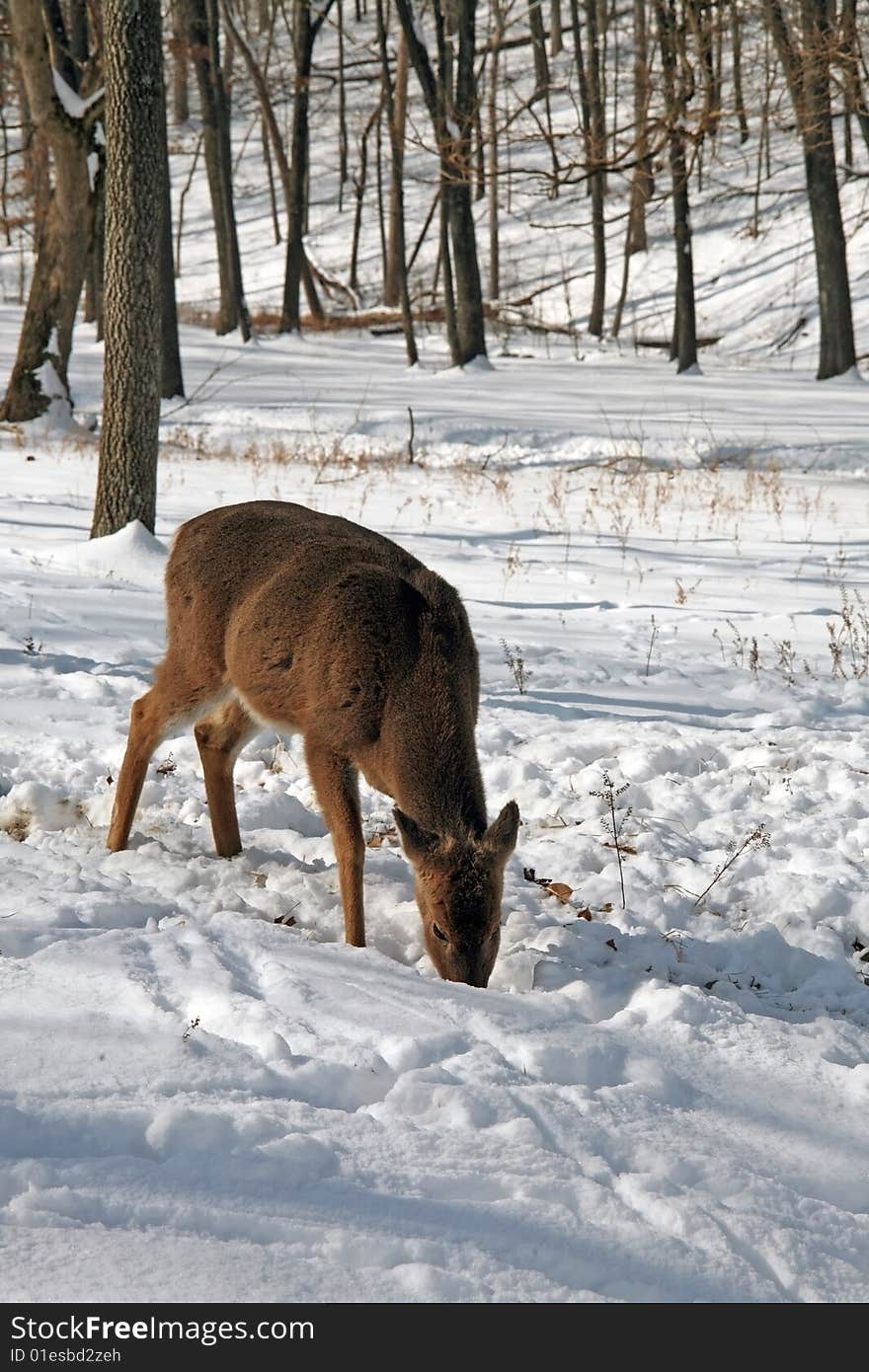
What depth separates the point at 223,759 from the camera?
5.73 metres

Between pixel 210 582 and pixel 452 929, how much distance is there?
76.8 inches

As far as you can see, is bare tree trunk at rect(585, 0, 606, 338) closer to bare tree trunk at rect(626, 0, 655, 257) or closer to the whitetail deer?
bare tree trunk at rect(626, 0, 655, 257)

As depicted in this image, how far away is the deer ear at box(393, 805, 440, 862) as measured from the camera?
4.38m

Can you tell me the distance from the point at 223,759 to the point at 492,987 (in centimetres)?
171

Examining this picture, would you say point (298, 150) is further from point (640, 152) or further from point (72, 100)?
point (640, 152)

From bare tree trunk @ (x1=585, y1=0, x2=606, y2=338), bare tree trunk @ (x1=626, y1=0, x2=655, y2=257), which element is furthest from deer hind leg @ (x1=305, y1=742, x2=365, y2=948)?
bare tree trunk @ (x1=585, y1=0, x2=606, y2=338)

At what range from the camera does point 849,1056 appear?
166 inches

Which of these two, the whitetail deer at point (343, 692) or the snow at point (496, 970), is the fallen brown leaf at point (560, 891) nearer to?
the snow at point (496, 970)

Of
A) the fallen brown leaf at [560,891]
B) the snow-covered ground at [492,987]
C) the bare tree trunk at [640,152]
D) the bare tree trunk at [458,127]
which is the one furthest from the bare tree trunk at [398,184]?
the fallen brown leaf at [560,891]

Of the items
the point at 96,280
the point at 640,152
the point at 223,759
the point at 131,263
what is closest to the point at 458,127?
the point at 96,280

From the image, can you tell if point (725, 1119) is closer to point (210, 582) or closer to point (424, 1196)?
point (424, 1196)

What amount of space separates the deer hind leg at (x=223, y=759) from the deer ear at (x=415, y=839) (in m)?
1.42
